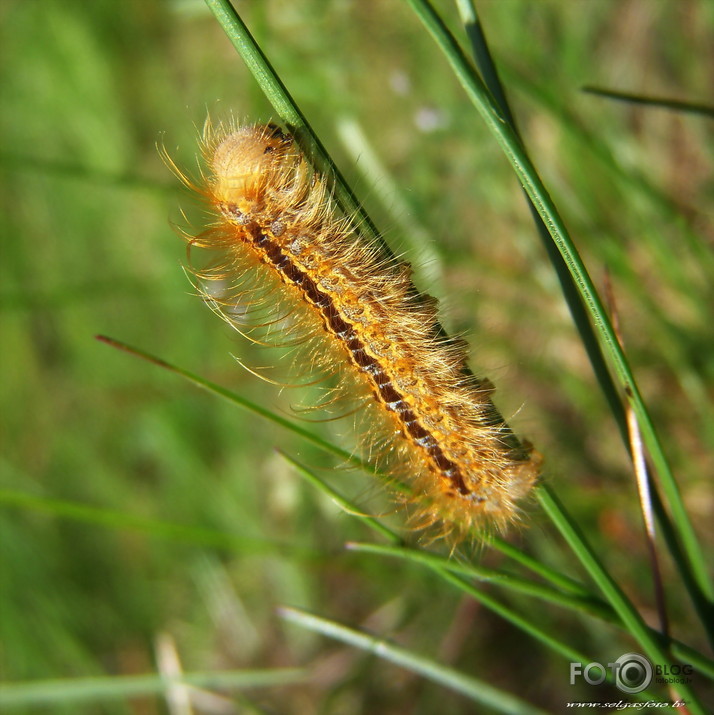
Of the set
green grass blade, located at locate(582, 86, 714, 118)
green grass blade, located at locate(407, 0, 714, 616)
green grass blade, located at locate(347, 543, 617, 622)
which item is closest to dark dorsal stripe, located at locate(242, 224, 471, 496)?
green grass blade, located at locate(347, 543, 617, 622)

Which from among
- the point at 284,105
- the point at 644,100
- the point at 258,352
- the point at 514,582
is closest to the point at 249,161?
the point at 284,105

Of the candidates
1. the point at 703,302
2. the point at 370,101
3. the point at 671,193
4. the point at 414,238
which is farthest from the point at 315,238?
the point at 370,101

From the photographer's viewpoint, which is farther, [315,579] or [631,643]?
[315,579]

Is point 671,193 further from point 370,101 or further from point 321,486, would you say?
point 321,486

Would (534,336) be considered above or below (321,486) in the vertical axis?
above

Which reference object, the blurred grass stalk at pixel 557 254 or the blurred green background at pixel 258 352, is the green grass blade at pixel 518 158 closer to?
the blurred grass stalk at pixel 557 254

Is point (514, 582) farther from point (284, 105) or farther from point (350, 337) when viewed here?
point (284, 105)
